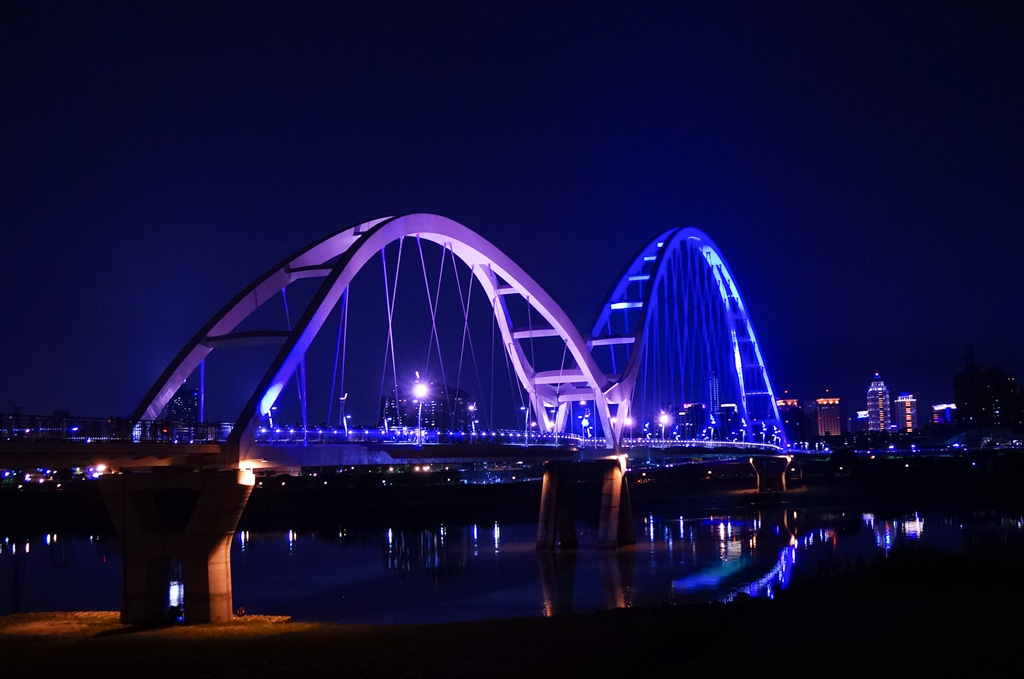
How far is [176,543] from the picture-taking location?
1105 inches

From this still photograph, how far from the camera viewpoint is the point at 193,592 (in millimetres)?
27719

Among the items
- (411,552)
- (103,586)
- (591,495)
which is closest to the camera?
(103,586)

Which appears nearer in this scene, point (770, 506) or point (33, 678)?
point (33, 678)

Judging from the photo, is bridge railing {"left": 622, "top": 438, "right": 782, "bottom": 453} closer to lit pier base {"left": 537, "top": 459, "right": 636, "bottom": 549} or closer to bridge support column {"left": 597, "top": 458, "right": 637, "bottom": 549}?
bridge support column {"left": 597, "top": 458, "right": 637, "bottom": 549}

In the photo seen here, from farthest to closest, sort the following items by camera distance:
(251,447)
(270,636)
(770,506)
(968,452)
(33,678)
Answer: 1. (968,452)
2. (770,506)
3. (251,447)
4. (270,636)
5. (33,678)

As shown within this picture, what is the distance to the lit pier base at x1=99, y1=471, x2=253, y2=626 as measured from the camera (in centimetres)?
2761

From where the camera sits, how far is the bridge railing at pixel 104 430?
84.4 feet

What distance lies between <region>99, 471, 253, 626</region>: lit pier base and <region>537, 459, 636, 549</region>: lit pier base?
99.1 ft

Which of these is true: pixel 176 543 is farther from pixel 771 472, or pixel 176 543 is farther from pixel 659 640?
pixel 771 472

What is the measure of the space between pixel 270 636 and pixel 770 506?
75190 millimetres

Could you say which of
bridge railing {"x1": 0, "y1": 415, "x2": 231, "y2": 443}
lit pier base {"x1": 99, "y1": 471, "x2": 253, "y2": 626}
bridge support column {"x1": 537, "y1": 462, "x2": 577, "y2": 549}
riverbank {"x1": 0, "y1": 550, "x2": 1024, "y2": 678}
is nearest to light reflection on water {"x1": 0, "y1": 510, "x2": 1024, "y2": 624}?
bridge support column {"x1": 537, "y1": 462, "x2": 577, "y2": 549}

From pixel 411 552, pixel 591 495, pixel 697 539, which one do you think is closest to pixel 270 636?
pixel 411 552

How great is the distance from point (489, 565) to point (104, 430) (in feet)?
82.4

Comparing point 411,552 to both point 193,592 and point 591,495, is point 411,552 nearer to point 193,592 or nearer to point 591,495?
point 193,592
